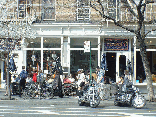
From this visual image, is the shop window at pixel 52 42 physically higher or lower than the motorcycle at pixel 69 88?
higher

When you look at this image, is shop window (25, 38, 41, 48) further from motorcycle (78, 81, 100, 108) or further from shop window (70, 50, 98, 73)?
motorcycle (78, 81, 100, 108)

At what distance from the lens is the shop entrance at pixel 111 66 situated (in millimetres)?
22234

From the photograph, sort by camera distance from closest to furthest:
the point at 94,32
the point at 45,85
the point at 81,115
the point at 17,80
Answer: the point at 81,115 → the point at 45,85 → the point at 17,80 → the point at 94,32

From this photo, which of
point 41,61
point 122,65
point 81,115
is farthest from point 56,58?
point 81,115

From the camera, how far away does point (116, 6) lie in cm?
2130

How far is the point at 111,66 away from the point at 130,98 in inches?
301

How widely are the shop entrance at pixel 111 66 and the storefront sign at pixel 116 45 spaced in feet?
1.37

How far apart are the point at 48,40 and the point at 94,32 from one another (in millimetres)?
3058

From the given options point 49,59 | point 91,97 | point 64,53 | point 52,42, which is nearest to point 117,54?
point 64,53

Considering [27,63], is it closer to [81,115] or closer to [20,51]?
[20,51]

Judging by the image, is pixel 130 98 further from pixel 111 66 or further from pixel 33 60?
pixel 33 60

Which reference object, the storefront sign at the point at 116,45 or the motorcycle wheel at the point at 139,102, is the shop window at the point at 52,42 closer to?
the storefront sign at the point at 116,45

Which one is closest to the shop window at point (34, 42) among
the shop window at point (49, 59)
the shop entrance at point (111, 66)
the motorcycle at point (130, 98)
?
the shop window at point (49, 59)

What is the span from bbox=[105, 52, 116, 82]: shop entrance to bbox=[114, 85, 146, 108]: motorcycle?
658cm
